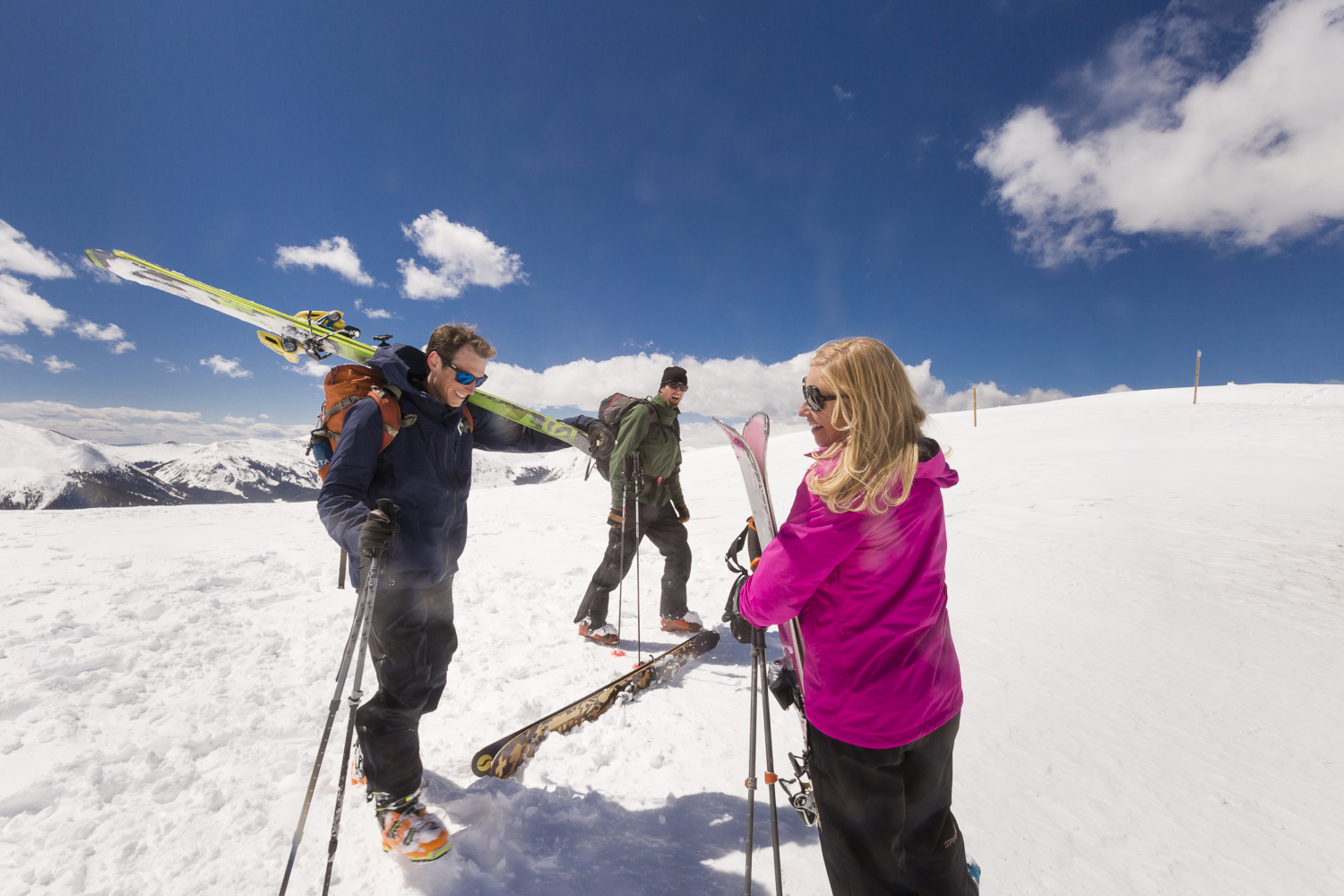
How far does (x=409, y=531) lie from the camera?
8.85 ft

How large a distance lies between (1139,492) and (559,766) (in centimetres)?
1140

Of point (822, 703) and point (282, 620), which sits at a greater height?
point (822, 703)

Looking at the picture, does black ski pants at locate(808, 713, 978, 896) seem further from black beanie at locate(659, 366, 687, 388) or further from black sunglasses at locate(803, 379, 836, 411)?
black beanie at locate(659, 366, 687, 388)

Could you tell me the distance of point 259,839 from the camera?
2.59m

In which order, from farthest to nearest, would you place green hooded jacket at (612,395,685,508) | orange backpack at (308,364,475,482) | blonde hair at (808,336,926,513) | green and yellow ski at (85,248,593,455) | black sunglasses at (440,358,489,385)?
1. green hooded jacket at (612,395,685,508)
2. green and yellow ski at (85,248,593,455)
3. black sunglasses at (440,358,489,385)
4. orange backpack at (308,364,475,482)
5. blonde hair at (808,336,926,513)

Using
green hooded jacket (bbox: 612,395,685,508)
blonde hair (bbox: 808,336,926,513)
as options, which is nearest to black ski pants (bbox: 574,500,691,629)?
green hooded jacket (bbox: 612,395,685,508)

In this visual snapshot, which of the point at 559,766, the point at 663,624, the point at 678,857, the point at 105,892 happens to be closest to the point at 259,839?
the point at 105,892

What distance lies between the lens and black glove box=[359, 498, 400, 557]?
223cm

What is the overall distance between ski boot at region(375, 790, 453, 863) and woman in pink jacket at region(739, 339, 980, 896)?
1.90 m

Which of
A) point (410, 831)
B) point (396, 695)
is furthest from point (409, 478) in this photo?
point (410, 831)

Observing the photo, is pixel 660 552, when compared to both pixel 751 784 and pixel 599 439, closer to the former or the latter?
pixel 599 439

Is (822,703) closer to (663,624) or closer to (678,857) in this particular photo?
(678,857)

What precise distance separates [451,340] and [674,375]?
2.86m

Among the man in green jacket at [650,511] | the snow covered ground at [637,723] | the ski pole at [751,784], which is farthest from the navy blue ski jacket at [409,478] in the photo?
the man in green jacket at [650,511]
